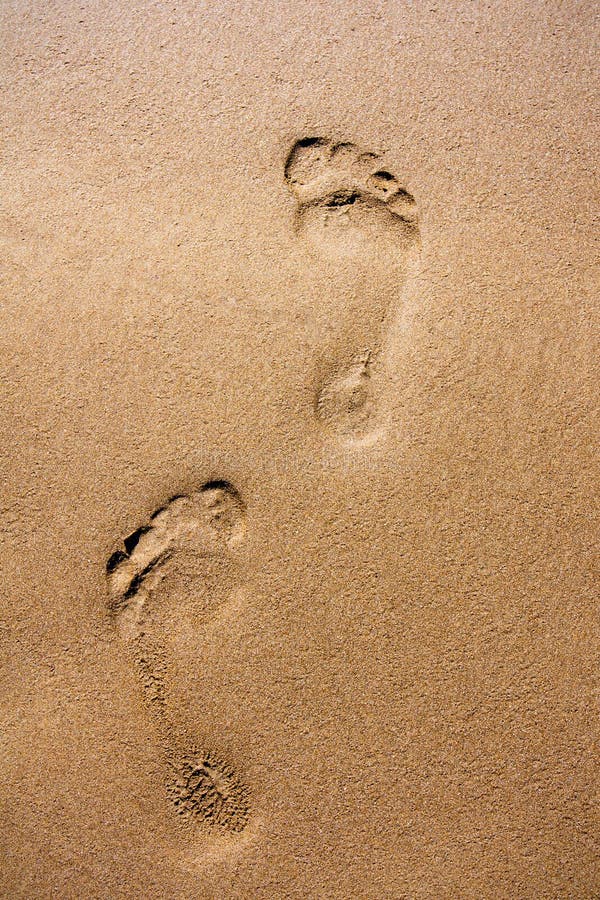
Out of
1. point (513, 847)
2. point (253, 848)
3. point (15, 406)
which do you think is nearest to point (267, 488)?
point (15, 406)

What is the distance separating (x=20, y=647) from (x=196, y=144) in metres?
1.69

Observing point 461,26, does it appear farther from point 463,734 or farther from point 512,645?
point 463,734

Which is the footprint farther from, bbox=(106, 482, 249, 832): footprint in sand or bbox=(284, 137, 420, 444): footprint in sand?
bbox=(284, 137, 420, 444): footprint in sand

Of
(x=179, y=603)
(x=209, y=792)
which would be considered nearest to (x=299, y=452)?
(x=179, y=603)

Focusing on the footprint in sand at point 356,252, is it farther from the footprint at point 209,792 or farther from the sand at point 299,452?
the footprint at point 209,792

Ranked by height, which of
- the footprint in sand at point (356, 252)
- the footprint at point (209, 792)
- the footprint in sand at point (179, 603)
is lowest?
the footprint at point (209, 792)

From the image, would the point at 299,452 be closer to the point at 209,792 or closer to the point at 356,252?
the point at 356,252

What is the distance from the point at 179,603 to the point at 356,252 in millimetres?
1215

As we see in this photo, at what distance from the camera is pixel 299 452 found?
1604 millimetres

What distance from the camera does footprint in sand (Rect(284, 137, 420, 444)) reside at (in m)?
1.60

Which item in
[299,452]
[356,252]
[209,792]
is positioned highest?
[356,252]

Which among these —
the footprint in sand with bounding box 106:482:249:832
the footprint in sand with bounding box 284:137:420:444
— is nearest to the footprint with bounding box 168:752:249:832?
the footprint in sand with bounding box 106:482:249:832

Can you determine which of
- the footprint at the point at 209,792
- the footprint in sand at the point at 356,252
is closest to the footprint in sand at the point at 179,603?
the footprint at the point at 209,792

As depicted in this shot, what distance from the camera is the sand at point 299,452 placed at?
1.54 metres
